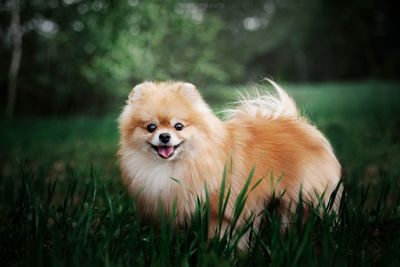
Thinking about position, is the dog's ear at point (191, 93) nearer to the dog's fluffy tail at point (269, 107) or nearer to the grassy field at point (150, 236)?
the dog's fluffy tail at point (269, 107)

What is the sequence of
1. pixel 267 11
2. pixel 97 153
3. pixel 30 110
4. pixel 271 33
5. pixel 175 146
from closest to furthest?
pixel 175 146 → pixel 97 153 → pixel 30 110 → pixel 267 11 → pixel 271 33

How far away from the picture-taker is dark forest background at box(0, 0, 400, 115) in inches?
362

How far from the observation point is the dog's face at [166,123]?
8.00 ft

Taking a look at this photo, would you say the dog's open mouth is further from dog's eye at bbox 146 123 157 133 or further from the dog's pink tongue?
dog's eye at bbox 146 123 157 133

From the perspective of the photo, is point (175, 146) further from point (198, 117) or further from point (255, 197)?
point (255, 197)

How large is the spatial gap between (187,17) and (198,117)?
748cm

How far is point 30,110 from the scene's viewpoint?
14.4m

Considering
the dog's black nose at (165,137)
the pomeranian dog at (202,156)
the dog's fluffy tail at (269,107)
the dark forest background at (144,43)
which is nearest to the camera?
the dog's black nose at (165,137)

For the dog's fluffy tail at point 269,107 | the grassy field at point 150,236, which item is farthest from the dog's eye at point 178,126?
the dog's fluffy tail at point 269,107

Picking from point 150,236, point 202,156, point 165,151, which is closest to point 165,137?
point 165,151

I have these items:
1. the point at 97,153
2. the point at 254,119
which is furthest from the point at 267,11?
the point at 254,119

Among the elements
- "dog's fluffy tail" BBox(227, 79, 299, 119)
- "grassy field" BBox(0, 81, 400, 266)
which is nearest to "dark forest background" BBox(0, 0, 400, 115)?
"dog's fluffy tail" BBox(227, 79, 299, 119)

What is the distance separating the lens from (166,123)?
8.11 ft

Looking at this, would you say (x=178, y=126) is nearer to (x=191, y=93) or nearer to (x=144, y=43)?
(x=191, y=93)
